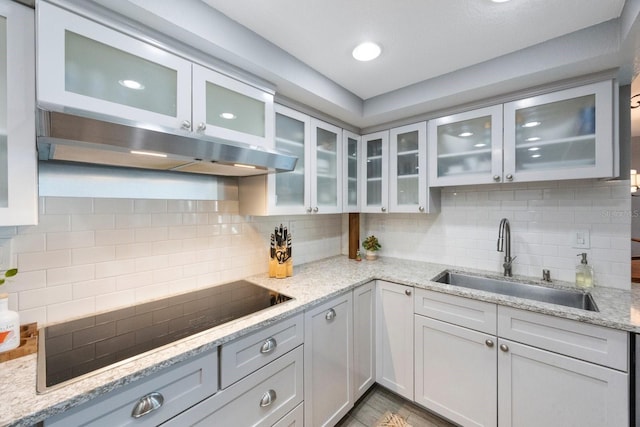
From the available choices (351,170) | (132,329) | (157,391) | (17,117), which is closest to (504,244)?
(351,170)

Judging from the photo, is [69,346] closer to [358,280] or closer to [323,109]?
[358,280]

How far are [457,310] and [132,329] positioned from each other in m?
1.74

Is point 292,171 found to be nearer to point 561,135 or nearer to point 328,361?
point 328,361

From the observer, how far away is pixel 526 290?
6.07ft

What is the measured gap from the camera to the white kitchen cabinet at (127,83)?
0.93 m

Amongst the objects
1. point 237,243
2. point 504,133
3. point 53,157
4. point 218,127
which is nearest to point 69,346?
point 53,157

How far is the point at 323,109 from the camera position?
2.08m

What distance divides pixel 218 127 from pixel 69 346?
3.60 feet

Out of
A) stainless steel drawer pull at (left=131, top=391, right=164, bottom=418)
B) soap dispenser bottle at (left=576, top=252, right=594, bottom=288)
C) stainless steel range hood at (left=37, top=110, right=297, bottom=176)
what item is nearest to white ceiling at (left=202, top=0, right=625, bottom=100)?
stainless steel range hood at (left=37, top=110, right=297, bottom=176)

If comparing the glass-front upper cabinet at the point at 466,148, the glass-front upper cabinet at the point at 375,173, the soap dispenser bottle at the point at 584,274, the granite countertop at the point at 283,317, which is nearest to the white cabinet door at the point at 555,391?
the granite countertop at the point at 283,317

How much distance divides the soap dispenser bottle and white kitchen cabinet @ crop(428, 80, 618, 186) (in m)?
Answer: 0.56

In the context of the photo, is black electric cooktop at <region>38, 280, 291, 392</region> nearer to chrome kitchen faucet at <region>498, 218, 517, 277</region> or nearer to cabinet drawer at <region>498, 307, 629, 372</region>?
cabinet drawer at <region>498, 307, 629, 372</region>

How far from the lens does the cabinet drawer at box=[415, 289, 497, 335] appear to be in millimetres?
1572

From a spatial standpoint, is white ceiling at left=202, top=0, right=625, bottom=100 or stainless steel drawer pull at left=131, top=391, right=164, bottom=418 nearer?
stainless steel drawer pull at left=131, top=391, right=164, bottom=418
